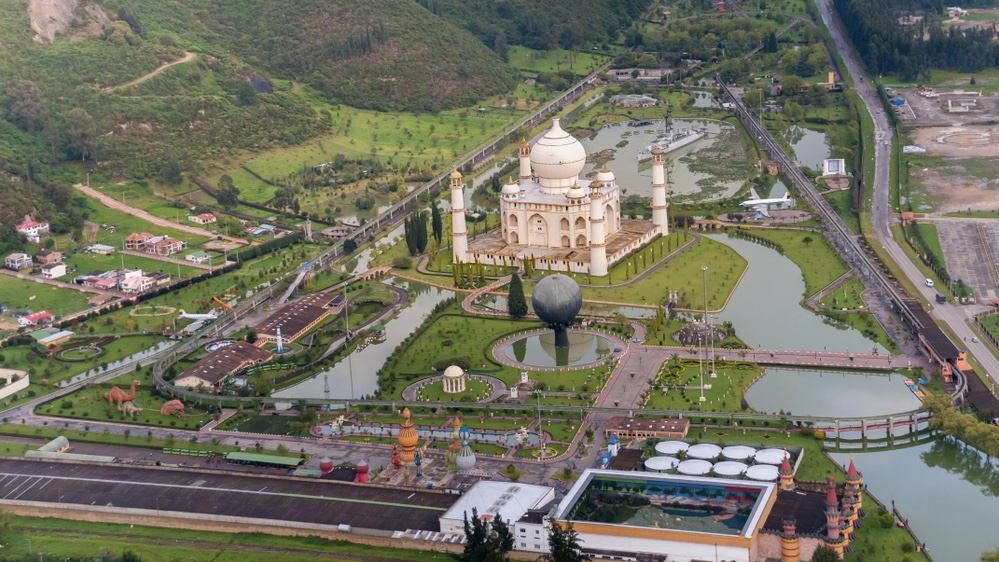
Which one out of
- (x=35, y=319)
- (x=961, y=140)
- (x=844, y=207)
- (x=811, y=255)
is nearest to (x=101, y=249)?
(x=35, y=319)

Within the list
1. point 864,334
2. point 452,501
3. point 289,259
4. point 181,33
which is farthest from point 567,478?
point 181,33

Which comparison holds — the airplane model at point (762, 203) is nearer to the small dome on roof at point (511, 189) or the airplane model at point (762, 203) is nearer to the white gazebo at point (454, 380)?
the small dome on roof at point (511, 189)

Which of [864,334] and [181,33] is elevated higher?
[181,33]

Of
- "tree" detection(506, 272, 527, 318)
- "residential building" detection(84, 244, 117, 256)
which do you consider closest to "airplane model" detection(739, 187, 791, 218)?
"tree" detection(506, 272, 527, 318)

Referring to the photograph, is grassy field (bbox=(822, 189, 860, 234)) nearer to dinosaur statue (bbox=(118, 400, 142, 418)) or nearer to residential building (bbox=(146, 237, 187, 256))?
residential building (bbox=(146, 237, 187, 256))

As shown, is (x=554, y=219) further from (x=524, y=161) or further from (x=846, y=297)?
(x=846, y=297)

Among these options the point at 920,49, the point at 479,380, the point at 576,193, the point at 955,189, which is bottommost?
the point at 479,380

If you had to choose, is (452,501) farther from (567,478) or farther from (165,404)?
(165,404)
